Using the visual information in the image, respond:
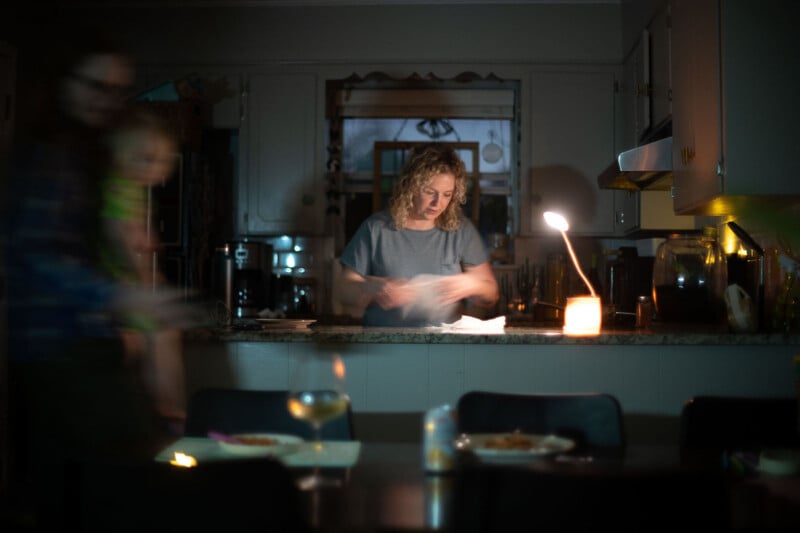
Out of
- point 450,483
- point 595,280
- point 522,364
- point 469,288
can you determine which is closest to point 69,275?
point 450,483

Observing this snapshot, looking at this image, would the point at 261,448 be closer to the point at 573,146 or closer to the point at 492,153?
the point at 573,146

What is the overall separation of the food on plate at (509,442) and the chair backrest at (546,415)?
0.54 feet

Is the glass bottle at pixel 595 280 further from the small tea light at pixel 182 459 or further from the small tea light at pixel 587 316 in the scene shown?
the small tea light at pixel 182 459

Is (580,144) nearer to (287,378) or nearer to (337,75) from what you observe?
(337,75)

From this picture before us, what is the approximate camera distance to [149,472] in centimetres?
115

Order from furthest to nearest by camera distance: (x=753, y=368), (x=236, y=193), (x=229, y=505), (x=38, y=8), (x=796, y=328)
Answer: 1. (x=236, y=193)
2. (x=38, y=8)
3. (x=796, y=328)
4. (x=753, y=368)
5. (x=229, y=505)

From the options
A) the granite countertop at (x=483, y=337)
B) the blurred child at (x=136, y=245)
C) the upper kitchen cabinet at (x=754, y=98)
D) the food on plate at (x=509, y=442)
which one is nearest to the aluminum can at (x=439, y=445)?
the food on plate at (x=509, y=442)

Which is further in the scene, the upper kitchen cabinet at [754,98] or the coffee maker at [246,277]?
the coffee maker at [246,277]

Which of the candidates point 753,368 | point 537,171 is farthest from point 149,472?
point 537,171

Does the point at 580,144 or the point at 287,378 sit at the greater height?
the point at 580,144

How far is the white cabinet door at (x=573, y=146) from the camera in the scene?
4.80m

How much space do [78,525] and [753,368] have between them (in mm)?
2030

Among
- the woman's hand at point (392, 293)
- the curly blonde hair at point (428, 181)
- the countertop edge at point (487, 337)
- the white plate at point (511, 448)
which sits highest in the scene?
the curly blonde hair at point (428, 181)

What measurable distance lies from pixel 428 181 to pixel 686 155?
3.12ft
